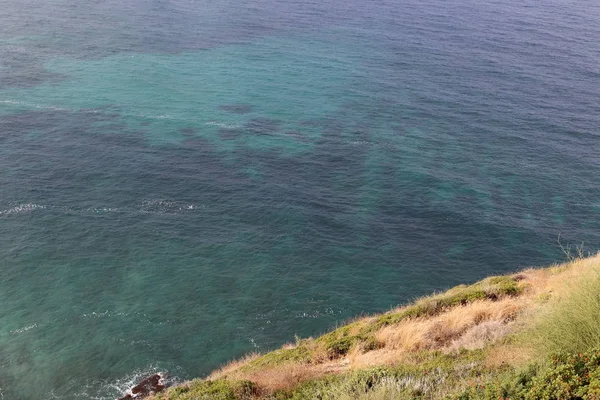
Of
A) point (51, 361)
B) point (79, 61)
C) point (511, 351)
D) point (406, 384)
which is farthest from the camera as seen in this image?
point (79, 61)

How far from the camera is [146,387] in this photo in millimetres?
49562

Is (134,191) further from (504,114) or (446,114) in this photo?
(504,114)

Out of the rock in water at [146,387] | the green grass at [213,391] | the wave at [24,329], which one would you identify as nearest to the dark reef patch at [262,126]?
the wave at [24,329]

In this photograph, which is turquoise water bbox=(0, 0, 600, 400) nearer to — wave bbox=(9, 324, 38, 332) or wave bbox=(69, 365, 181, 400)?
wave bbox=(69, 365, 181, 400)

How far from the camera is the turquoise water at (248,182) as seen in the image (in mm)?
57406

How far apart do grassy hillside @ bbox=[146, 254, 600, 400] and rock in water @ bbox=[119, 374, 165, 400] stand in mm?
7880

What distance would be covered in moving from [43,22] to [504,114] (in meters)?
108

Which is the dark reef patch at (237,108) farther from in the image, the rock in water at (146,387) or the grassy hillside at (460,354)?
the grassy hillside at (460,354)


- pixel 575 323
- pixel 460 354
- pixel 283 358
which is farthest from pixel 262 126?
pixel 575 323

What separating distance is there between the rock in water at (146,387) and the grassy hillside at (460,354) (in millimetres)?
7880

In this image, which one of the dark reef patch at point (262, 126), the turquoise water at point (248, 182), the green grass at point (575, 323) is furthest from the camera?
the dark reef patch at point (262, 126)

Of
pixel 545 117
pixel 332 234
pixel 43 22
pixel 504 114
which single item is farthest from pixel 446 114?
pixel 43 22

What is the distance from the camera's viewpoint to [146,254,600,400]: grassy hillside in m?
23.1

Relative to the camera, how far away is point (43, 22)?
462 ft
